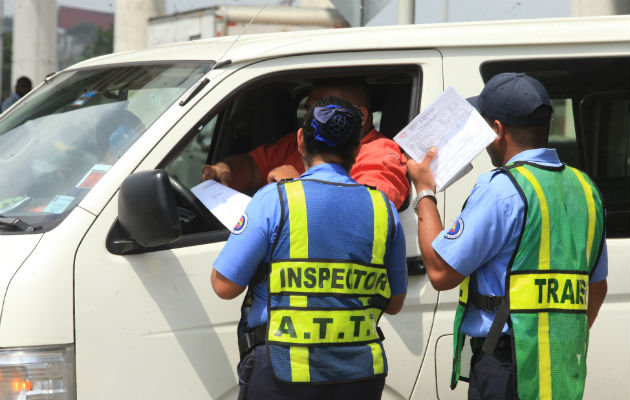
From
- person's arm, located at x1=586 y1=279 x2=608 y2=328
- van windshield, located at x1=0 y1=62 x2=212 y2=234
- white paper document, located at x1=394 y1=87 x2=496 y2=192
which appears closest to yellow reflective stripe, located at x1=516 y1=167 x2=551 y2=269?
white paper document, located at x1=394 y1=87 x2=496 y2=192

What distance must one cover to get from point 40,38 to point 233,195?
1222 cm

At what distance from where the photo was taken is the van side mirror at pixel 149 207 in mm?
2445

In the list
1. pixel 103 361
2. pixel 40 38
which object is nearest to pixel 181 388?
pixel 103 361

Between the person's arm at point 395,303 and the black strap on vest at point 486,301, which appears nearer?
the black strap on vest at point 486,301

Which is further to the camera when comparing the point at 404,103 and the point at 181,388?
the point at 404,103

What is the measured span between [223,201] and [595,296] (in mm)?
1286

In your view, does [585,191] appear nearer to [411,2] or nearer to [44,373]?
[44,373]

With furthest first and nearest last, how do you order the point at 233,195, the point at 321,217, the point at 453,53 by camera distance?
the point at 453,53 → the point at 233,195 → the point at 321,217

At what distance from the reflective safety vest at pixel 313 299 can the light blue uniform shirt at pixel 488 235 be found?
231mm

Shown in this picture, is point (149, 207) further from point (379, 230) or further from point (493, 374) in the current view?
point (493, 374)

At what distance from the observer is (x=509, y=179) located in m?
2.38

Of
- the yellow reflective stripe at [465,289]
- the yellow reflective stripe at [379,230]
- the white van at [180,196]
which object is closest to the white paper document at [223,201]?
the white van at [180,196]

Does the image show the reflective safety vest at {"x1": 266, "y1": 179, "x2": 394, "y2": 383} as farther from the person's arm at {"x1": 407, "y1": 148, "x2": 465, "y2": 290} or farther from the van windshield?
the van windshield

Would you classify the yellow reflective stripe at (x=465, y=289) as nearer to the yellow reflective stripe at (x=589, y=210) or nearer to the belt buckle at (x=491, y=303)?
the belt buckle at (x=491, y=303)
